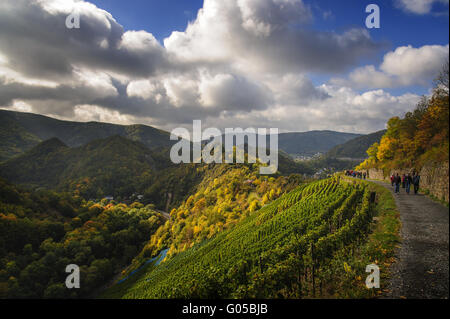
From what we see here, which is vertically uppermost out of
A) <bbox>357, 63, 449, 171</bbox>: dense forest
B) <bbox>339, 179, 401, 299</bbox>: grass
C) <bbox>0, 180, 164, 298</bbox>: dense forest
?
<bbox>357, 63, 449, 171</bbox>: dense forest

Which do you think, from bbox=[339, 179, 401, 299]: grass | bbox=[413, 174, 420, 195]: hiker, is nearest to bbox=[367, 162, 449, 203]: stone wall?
bbox=[413, 174, 420, 195]: hiker

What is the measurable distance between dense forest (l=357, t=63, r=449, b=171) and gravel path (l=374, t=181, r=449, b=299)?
3235 millimetres

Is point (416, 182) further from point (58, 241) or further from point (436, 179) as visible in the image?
point (58, 241)

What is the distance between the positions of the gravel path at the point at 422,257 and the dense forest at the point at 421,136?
3235mm

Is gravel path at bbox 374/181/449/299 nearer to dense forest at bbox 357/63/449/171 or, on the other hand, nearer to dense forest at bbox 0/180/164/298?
dense forest at bbox 357/63/449/171

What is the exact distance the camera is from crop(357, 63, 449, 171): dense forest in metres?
9.20

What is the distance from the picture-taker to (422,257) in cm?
805

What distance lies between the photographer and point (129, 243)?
92062 mm

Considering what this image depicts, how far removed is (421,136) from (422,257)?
14298 millimetres

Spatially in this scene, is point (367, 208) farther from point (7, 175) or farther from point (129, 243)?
point (7, 175)

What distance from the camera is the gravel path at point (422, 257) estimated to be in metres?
6.47

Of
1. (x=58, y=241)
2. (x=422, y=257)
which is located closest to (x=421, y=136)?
(x=422, y=257)

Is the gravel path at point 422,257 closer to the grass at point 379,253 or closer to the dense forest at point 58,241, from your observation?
the grass at point 379,253

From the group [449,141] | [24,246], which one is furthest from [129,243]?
[449,141]
